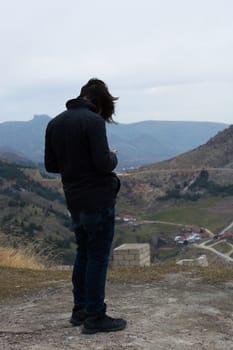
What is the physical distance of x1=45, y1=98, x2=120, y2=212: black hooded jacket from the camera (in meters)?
3.90

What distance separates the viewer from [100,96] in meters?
4.13

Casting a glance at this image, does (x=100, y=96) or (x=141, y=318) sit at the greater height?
(x=100, y=96)

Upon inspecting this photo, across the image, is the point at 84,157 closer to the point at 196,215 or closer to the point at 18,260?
the point at 18,260

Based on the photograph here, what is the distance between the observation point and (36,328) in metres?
4.47

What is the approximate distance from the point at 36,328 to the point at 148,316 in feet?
2.87

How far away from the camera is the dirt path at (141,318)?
3959 millimetres

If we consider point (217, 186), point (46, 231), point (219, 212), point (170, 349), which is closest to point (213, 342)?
point (170, 349)

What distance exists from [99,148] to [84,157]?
0.53 feet

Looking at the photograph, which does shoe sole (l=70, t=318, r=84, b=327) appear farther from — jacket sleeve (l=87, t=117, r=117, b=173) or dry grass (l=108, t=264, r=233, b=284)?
dry grass (l=108, t=264, r=233, b=284)

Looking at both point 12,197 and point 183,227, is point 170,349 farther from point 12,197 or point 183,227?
point 183,227

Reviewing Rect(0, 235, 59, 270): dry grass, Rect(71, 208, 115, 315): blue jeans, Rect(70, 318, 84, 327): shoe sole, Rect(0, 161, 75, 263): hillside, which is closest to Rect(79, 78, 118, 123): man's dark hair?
Rect(71, 208, 115, 315): blue jeans

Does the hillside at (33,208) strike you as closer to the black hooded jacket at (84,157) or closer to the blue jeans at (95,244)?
the blue jeans at (95,244)

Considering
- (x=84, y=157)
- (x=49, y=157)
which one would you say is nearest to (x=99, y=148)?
(x=84, y=157)

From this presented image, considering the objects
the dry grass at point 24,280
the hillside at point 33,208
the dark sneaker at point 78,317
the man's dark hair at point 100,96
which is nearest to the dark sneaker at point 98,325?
the dark sneaker at point 78,317
